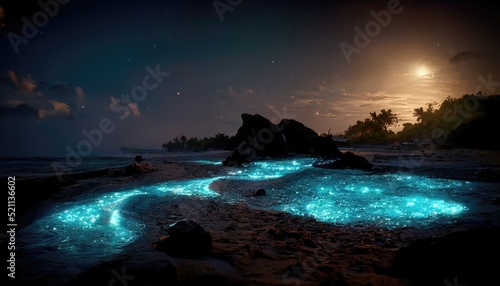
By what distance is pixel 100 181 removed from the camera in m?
10.5

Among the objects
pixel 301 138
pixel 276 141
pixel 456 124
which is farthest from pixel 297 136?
pixel 456 124

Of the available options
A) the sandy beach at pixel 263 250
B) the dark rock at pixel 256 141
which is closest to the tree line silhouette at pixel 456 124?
the dark rock at pixel 256 141

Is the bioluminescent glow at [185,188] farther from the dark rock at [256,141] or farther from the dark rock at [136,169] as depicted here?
the dark rock at [256,141]

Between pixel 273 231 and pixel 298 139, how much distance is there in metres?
20.4

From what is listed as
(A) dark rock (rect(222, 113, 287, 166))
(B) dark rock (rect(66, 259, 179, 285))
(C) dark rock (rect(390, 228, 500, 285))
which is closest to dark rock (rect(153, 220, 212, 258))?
(B) dark rock (rect(66, 259, 179, 285))

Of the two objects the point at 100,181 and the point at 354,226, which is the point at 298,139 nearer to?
the point at 100,181

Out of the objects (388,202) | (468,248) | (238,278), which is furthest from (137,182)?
(468,248)

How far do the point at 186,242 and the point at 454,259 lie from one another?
11.7ft

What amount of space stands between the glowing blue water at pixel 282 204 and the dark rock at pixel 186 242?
0.97m

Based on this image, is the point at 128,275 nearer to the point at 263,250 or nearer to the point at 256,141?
the point at 263,250

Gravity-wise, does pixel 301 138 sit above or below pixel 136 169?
above

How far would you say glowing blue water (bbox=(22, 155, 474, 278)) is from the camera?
15.7ft

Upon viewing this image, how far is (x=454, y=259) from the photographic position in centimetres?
297

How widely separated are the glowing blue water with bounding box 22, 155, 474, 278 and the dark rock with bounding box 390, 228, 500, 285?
2125mm
